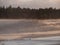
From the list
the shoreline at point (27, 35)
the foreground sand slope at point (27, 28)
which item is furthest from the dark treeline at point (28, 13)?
the shoreline at point (27, 35)

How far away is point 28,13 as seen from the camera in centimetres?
141

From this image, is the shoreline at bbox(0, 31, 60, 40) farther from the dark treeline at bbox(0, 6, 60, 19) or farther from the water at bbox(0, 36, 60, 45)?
the dark treeline at bbox(0, 6, 60, 19)

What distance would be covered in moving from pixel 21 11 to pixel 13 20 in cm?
11

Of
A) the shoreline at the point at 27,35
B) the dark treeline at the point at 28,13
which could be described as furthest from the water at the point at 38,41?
the dark treeline at the point at 28,13

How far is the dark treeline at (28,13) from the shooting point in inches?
54.3

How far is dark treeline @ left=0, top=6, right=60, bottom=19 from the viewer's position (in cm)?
138

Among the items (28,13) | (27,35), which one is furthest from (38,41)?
(28,13)

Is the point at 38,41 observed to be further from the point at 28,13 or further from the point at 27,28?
the point at 28,13

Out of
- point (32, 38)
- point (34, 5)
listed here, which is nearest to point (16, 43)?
point (32, 38)

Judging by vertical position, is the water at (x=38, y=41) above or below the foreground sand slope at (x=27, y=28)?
below

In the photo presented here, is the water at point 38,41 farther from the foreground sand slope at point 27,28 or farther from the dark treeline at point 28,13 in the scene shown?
the dark treeline at point 28,13

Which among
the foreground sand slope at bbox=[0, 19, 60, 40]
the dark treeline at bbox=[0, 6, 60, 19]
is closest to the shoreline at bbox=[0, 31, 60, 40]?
the foreground sand slope at bbox=[0, 19, 60, 40]

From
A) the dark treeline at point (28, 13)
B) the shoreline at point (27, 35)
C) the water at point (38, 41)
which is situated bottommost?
the water at point (38, 41)

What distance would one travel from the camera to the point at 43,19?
1.45m
